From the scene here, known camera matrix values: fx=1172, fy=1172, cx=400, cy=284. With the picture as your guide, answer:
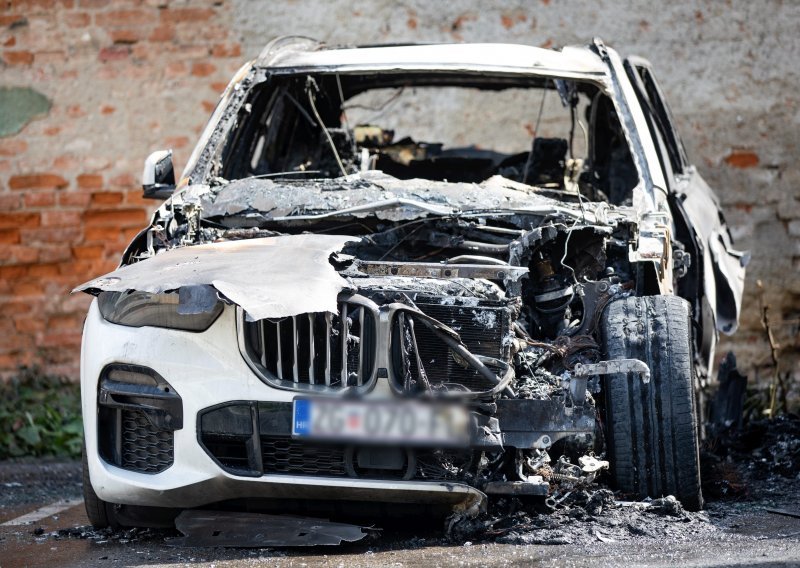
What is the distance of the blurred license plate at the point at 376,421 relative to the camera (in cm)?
384

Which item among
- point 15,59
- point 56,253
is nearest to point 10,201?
point 56,253

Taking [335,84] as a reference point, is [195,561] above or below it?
below

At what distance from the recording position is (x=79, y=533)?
4719 mm

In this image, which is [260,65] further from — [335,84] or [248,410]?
[248,410]

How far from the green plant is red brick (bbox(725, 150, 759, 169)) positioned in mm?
4927

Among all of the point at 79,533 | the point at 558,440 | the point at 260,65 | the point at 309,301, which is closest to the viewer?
the point at 309,301

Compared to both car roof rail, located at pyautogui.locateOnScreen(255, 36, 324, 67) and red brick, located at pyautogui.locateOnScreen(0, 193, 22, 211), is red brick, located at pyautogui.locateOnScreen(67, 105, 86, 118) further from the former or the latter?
car roof rail, located at pyautogui.locateOnScreen(255, 36, 324, 67)

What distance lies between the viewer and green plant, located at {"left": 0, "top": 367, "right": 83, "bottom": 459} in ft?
23.8

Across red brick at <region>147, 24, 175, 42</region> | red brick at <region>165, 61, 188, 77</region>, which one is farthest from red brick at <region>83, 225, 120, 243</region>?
red brick at <region>147, 24, 175, 42</region>

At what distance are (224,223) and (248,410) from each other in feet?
3.89

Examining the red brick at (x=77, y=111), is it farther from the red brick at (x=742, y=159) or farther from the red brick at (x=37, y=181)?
the red brick at (x=742, y=159)

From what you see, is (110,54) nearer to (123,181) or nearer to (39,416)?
(123,181)

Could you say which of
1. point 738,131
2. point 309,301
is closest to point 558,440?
point 309,301

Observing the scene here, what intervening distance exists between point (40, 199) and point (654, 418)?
5.75m
